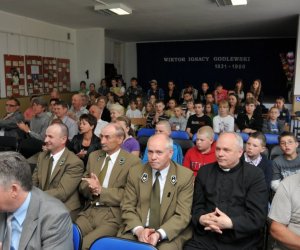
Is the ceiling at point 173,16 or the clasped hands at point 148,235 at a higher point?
the ceiling at point 173,16

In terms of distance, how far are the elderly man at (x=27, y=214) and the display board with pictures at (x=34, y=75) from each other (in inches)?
298

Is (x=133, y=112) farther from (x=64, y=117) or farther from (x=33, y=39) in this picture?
(x=33, y=39)

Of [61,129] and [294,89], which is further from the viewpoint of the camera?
[294,89]

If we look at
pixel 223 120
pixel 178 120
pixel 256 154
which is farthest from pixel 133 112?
pixel 256 154

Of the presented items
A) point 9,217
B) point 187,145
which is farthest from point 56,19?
point 9,217

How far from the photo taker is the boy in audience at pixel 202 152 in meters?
3.20

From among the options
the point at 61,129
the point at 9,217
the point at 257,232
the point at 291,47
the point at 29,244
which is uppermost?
the point at 291,47

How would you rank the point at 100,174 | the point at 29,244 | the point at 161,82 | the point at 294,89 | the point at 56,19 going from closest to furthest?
1. the point at 29,244
2. the point at 100,174
3. the point at 294,89
4. the point at 56,19
5. the point at 161,82

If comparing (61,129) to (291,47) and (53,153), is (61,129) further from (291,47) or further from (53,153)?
(291,47)

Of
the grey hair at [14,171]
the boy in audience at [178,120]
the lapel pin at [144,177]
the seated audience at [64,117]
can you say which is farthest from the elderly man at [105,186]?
the boy in audience at [178,120]

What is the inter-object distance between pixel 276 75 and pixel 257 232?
1179cm

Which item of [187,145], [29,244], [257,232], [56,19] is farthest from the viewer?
[56,19]

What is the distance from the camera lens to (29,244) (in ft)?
4.73

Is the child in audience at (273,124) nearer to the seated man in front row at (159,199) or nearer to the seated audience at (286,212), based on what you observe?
the seated man in front row at (159,199)
